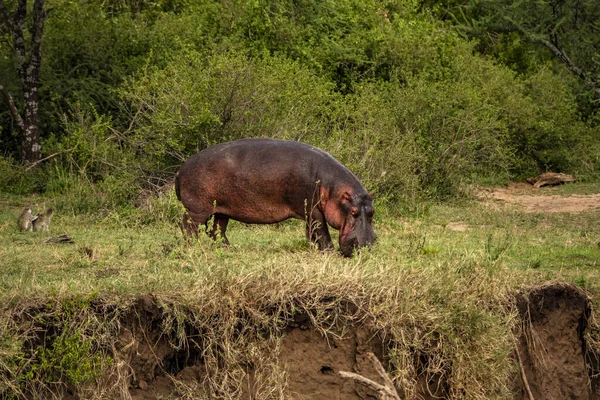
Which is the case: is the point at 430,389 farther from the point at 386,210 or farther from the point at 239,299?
the point at 386,210

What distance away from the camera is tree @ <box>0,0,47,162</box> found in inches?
591

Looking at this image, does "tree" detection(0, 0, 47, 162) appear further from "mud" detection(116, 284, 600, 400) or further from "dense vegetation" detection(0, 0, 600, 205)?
"mud" detection(116, 284, 600, 400)

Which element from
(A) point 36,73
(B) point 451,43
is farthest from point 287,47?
(A) point 36,73

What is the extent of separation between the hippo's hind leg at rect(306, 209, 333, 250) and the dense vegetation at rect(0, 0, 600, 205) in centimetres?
403

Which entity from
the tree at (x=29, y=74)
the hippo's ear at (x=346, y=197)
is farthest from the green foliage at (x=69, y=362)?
the tree at (x=29, y=74)

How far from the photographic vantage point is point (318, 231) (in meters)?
8.53

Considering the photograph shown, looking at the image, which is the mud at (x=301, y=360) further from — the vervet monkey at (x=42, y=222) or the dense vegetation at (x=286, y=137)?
the vervet monkey at (x=42, y=222)

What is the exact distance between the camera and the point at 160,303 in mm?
6914

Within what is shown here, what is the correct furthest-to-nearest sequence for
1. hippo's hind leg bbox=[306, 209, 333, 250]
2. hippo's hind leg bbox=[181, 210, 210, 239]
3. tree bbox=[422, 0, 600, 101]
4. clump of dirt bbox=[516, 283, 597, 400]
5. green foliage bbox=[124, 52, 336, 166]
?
tree bbox=[422, 0, 600, 101] < green foliage bbox=[124, 52, 336, 166] < hippo's hind leg bbox=[181, 210, 210, 239] < hippo's hind leg bbox=[306, 209, 333, 250] < clump of dirt bbox=[516, 283, 597, 400]

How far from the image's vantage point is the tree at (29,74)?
49.2 ft

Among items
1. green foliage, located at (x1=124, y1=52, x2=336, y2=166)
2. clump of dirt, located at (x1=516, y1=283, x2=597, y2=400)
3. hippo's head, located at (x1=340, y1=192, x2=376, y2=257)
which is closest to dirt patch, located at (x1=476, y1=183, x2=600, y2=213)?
green foliage, located at (x1=124, y1=52, x2=336, y2=166)

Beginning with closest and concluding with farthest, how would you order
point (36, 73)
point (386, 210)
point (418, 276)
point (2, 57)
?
point (418, 276)
point (386, 210)
point (36, 73)
point (2, 57)

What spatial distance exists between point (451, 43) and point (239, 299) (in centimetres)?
1272

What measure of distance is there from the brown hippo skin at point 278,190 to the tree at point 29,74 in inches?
284
